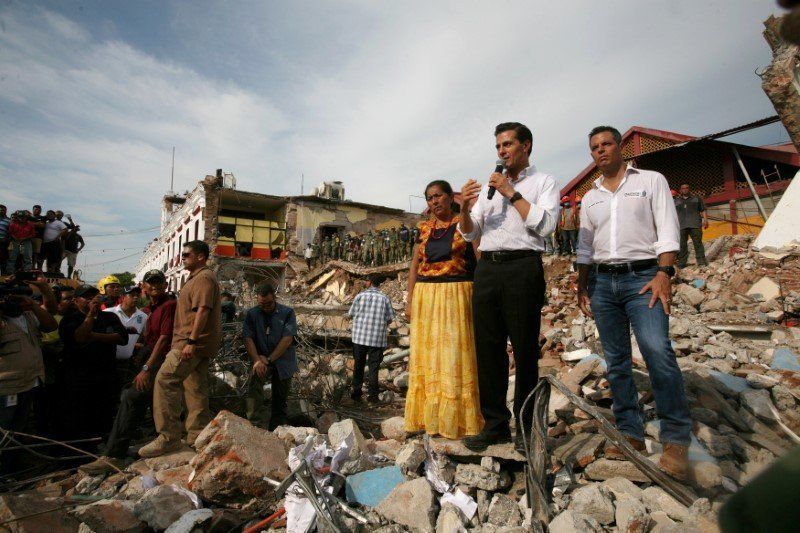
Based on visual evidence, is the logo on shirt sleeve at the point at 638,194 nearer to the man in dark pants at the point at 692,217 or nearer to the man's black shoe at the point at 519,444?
the man's black shoe at the point at 519,444

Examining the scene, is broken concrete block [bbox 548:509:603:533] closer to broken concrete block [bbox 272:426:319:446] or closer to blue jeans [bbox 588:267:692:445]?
blue jeans [bbox 588:267:692:445]

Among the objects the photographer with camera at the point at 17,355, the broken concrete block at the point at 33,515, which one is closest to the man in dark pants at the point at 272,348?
the photographer with camera at the point at 17,355

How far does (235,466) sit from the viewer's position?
2.77 m

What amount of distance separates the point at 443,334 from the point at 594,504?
1163mm

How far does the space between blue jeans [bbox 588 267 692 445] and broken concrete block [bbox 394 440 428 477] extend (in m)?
1.24

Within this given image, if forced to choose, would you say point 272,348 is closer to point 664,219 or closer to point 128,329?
point 128,329

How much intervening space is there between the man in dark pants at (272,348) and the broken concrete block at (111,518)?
204 cm

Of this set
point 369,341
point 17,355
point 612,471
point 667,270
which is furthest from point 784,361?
point 17,355

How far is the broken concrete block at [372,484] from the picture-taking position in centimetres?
Answer: 250

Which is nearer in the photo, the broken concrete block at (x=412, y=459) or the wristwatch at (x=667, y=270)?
the wristwatch at (x=667, y=270)

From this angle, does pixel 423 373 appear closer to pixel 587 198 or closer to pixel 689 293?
pixel 587 198

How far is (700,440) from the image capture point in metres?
2.61

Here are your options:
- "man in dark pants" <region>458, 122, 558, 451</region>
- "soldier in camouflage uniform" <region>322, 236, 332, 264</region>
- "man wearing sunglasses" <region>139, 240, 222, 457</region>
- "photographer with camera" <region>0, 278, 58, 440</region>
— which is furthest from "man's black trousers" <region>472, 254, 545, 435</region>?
"soldier in camouflage uniform" <region>322, 236, 332, 264</region>

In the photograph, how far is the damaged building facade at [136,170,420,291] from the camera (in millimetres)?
21203
